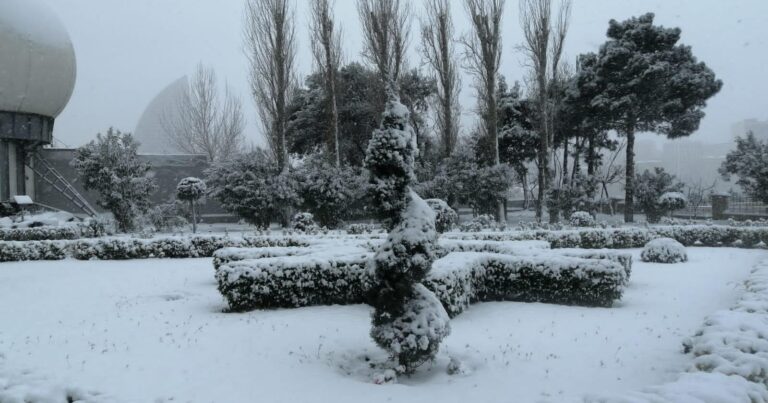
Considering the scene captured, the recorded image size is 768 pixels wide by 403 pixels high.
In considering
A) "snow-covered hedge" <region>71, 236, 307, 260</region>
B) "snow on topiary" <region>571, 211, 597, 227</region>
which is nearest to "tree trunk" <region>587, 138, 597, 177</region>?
"snow on topiary" <region>571, 211, 597, 227</region>

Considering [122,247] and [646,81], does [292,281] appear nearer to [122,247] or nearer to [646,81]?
[122,247]

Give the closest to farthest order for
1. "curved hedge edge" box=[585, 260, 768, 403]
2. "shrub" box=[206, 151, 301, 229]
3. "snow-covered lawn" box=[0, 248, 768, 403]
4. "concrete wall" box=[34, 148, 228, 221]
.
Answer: "curved hedge edge" box=[585, 260, 768, 403] < "snow-covered lawn" box=[0, 248, 768, 403] < "shrub" box=[206, 151, 301, 229] < "concrete wall" box=[34, 148, 228, 221]

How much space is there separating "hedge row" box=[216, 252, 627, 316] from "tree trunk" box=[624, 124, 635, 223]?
16715mm

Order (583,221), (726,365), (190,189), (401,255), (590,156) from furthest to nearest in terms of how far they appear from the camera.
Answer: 1. (590,156)
2. (190,189)
3. (583,221)
4. (401,255)
5. (726,365)

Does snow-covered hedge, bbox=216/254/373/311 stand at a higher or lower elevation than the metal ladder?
lower

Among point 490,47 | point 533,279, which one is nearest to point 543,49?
point 490,47

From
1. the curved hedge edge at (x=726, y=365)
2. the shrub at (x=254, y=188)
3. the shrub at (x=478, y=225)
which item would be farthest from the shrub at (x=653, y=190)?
the curved hedge edge at (x=726, y=365)

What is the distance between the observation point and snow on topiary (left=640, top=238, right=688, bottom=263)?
12.2 meters

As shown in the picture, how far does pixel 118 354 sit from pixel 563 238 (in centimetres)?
1188

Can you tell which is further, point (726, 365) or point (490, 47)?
point (490, 47)

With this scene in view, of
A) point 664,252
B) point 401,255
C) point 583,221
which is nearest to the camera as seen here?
point 401,255

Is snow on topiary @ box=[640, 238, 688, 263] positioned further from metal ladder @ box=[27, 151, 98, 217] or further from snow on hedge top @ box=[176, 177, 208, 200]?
metal ladder @ box=[27, 151, 98, 217]

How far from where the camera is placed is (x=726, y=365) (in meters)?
3.66

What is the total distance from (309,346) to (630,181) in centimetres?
2098
